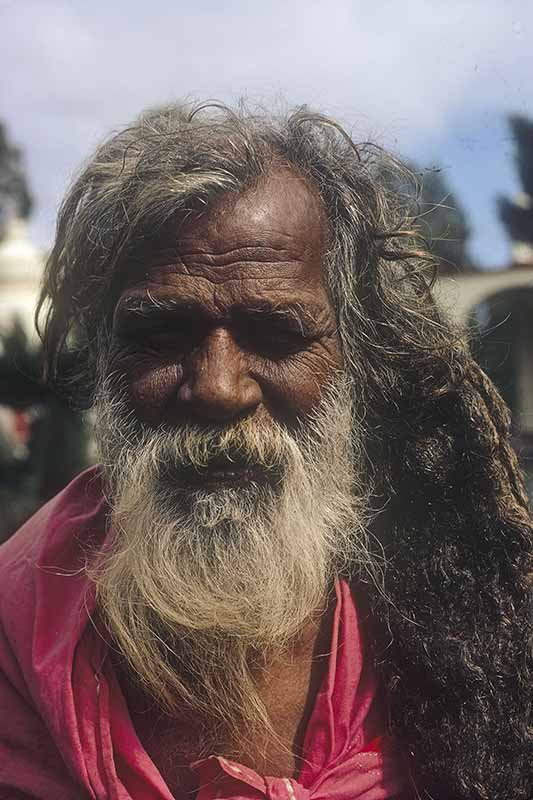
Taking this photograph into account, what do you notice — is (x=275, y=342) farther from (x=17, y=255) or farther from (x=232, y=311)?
(x=17, y=255)

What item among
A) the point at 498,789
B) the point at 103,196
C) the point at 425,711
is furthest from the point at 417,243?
the point at 498,789

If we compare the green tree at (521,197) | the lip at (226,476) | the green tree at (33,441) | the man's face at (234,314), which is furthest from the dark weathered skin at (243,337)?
the green tree at (33,441)

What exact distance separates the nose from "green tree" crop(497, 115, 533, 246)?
862 mm

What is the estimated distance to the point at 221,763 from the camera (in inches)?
67.2

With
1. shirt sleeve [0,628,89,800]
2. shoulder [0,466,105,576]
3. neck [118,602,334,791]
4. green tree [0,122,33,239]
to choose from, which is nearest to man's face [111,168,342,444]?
shoulder [0,466,105,576]

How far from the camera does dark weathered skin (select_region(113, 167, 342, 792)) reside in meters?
1.77

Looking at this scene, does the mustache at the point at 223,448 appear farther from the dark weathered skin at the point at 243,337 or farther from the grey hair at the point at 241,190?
the grey hair at the point at 241,190

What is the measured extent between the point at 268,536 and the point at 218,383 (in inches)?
13.5

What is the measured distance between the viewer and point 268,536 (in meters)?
1.80

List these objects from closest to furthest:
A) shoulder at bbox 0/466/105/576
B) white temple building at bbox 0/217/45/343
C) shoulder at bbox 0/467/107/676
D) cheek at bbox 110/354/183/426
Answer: cheek at bbox 110/354/183/426
shoulder at bbox 0/467/107/676
shoulder at bbox 0/466/105/576
white temple building at bbox 0/217/45/343

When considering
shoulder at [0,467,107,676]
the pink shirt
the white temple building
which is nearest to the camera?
the pink shirt

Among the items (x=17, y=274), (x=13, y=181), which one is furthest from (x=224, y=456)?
(x=13, y=181)

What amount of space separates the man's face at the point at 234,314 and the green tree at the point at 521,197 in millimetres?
565

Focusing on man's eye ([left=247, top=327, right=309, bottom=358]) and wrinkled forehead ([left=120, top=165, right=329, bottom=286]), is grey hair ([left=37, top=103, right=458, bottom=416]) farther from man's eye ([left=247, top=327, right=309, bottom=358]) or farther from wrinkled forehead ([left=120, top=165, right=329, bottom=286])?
man's eye ([left=247, top=327, right=309, bottom=358])
